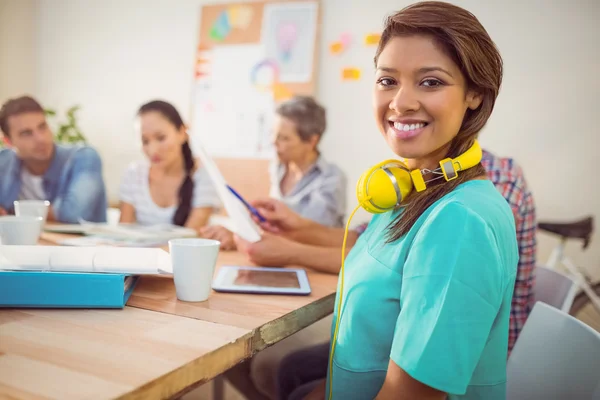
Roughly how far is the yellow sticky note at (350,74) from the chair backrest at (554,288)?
2.10 meters

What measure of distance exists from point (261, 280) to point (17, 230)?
0.52m

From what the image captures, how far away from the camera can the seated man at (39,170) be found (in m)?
1.91

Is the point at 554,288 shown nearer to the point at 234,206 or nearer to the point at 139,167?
the point at 234,206

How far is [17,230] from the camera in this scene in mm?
1049

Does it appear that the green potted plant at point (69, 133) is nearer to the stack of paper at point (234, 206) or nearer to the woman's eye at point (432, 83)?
the stack of paper at point (234, 206)

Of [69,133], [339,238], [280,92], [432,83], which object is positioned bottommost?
[339,238]

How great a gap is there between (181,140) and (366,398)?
1.57m

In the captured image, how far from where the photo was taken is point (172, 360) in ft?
1.93

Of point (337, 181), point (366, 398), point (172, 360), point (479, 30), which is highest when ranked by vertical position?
point (479, 30)

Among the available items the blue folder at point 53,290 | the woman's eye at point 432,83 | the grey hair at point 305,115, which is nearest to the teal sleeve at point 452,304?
the woman's eye at point 432,83

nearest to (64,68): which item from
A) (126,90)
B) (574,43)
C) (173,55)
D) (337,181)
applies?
(126,90)

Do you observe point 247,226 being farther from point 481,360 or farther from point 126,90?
point 126,90

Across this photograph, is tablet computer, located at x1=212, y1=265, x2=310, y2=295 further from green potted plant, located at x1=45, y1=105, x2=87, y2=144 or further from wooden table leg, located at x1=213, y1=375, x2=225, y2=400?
green potted plant, located at x1=45, y1=105, x2=87, y2=144

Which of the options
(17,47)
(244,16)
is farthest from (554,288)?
(17,47)
